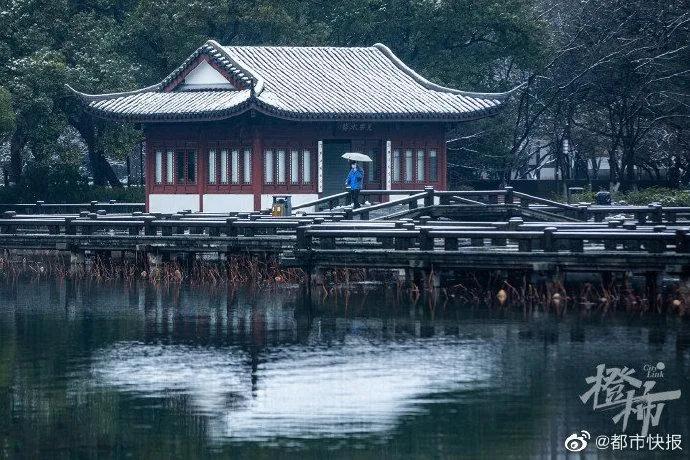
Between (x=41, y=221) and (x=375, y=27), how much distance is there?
91.5 ft

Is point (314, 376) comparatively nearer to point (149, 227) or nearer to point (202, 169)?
point (149, 227)

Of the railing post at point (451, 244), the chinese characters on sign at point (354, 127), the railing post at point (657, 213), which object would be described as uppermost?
the chinese characters on sign at point (354, 127)

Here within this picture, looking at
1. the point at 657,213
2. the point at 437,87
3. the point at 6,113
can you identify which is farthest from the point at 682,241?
the point at 6,113

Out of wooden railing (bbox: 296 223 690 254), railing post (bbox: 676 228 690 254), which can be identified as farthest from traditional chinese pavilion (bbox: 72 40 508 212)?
railing post (bbox: 676 228 690 254)

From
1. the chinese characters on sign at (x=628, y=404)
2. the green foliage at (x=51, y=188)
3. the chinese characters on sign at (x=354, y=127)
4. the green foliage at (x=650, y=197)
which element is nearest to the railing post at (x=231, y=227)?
the chinese characters on sign at (x=354, y=127)

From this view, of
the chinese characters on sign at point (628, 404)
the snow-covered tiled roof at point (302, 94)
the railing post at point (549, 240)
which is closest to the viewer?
the chinese characters on sign at point (628, 404)

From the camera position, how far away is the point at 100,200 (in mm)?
60250

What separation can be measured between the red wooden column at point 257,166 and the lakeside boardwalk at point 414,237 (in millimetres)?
3076

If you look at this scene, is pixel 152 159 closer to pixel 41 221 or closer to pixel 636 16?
pixel 41 221

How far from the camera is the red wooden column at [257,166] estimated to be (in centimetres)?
5078

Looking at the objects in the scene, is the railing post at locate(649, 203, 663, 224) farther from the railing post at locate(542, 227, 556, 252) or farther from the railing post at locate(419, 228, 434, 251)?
the railing post at locate(419, 228, 434, 251)

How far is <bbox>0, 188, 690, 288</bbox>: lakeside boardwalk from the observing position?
97.7 ft

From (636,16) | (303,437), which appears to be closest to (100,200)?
(636,16)

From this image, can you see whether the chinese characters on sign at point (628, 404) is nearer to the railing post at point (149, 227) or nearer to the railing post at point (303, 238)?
the railing post at point (303, 238)
